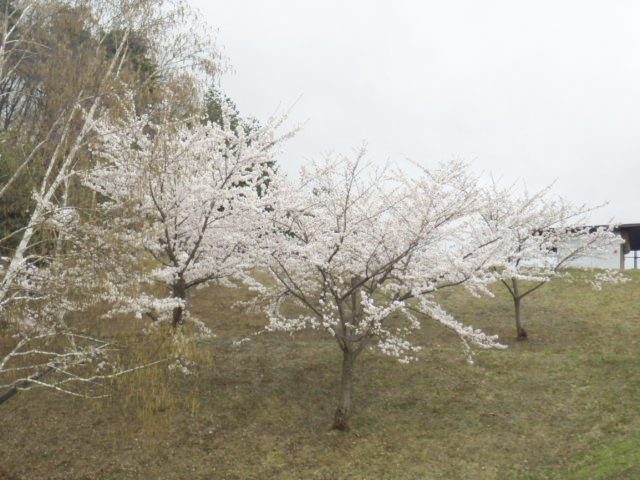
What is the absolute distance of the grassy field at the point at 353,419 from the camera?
11562 millimetres

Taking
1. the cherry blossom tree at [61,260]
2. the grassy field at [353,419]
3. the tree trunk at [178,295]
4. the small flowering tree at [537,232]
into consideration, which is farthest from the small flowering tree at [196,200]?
the small flowering tree at [537,232]

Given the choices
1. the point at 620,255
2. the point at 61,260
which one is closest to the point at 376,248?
the point at 61,260

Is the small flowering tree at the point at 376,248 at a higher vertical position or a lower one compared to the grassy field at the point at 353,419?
higher

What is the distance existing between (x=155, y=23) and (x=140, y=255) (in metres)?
7.49

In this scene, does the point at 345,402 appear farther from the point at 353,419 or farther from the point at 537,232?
the point at 537,232

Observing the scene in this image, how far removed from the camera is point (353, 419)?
13.6 m

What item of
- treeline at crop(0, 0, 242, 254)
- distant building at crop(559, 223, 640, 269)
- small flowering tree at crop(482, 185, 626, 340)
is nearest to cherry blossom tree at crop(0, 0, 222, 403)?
treeline at crop(0, 0, 242, 254)

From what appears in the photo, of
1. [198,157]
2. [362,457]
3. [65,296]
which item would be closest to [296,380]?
[362,457]

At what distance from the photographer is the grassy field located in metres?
11.6

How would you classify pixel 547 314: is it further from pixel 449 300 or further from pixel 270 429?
pixel 270 429

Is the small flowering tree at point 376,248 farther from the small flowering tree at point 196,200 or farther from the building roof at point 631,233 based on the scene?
the building roof at point 631,233

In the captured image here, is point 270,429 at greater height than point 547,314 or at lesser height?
lesser

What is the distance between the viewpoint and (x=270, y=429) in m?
13.3

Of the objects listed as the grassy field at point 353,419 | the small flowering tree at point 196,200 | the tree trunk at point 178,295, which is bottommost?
the grassy field at point 353,419
